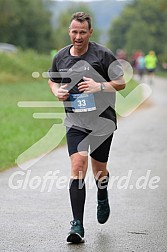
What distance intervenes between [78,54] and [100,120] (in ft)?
2.07

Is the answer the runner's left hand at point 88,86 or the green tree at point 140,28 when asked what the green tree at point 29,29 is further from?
the runner's left hand at point 88,86

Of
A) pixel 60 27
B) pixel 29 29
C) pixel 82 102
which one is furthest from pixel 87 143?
pixel 60 27

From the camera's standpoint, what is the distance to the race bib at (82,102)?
6828mm

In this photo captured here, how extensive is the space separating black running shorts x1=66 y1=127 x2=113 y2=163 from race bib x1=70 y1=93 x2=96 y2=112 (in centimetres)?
19

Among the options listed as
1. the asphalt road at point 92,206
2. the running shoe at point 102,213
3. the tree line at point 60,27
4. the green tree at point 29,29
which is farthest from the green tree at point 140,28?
the running shoe at point 102,213

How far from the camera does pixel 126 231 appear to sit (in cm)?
723

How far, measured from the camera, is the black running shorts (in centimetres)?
689

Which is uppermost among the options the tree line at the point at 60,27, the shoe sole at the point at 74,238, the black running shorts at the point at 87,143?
the black running shorts at the point at 87,143

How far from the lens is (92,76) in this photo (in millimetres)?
6887

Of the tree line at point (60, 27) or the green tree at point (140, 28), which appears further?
the green tree at point (140, 28)

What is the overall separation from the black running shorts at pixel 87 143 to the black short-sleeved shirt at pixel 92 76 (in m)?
0.05

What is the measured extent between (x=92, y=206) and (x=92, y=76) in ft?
6.86

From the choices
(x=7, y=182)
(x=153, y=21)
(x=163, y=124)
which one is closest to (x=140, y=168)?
(x=7, y=182)

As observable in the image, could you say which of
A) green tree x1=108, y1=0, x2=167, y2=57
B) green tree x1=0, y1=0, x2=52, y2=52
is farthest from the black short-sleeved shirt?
green tree x1=108, y1=0, x2=167, y2=57
